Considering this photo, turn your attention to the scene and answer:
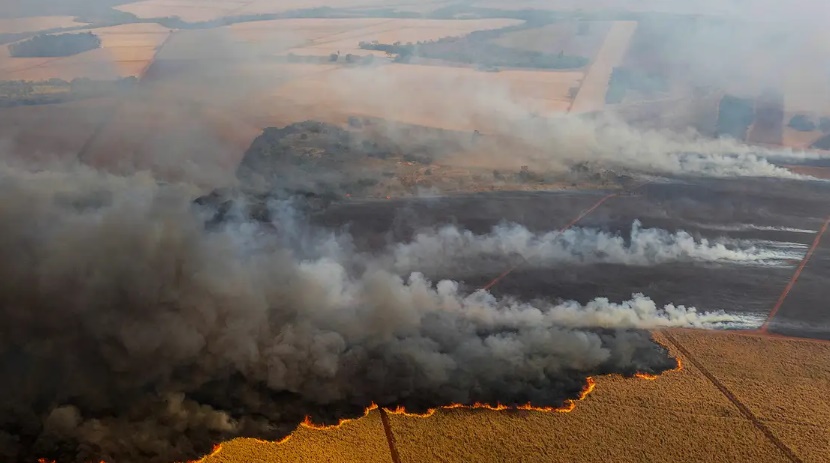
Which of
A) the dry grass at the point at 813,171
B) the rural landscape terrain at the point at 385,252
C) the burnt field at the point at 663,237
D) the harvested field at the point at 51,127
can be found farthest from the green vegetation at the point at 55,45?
the dry grass at the point at 813,171

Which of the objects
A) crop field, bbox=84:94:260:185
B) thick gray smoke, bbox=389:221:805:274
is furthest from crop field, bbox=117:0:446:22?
thick gray smoke, bbox=389:221:805:274

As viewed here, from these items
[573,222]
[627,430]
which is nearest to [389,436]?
A: [627,430]

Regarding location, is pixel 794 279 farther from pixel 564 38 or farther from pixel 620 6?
pixel 620 6

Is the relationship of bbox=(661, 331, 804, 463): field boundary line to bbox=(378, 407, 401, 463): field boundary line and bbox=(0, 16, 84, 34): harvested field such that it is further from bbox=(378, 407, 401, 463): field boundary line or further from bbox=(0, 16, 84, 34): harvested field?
bbox=(0, 16, 84, 34): harvested field

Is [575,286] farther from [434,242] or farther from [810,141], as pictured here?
[810,141]

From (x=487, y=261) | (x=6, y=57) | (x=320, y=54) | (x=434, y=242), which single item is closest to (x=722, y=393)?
(x=487, y=261)
